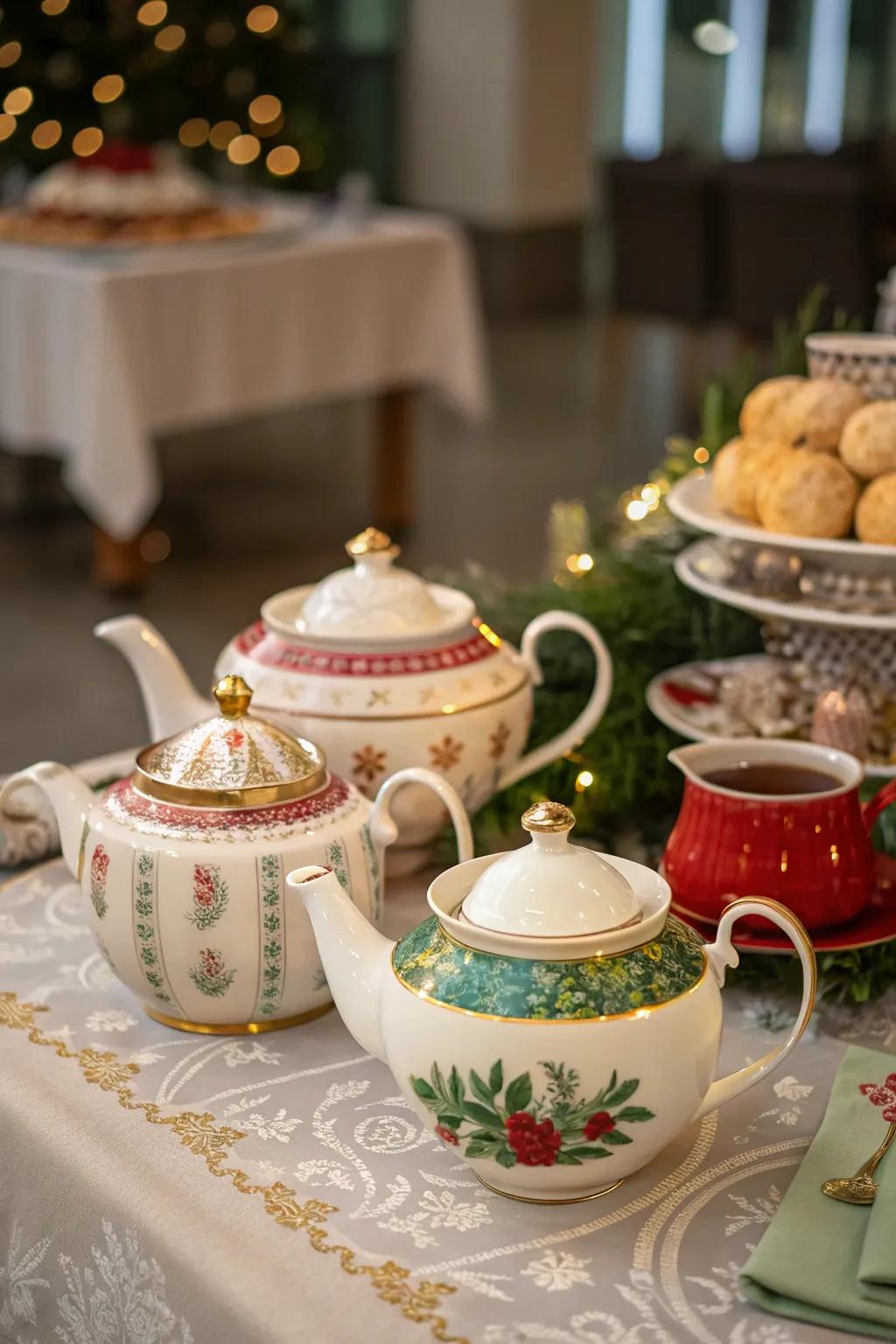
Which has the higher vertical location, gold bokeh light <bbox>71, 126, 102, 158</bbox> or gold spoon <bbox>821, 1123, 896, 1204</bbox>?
gold bokeh light <bbox>71, 126, 102, 158</bbox>

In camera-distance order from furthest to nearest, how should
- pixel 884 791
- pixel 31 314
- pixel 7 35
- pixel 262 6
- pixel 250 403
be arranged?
pixel 262 6 < pixel 7 35 < pixel 250 403 < pixel 31 314 < pixel 884 791

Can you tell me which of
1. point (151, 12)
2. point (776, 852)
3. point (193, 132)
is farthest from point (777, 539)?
point (193, 132)

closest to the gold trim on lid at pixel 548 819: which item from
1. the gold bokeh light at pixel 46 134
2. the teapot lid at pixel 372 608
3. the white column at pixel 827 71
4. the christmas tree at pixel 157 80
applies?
the teapot lid at pixel 372 608

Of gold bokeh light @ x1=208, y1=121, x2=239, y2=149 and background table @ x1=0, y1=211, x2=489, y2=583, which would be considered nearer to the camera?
background table @ x1=0, y1=211, x2=489, y2=583

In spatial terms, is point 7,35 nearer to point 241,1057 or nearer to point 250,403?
point 250,403

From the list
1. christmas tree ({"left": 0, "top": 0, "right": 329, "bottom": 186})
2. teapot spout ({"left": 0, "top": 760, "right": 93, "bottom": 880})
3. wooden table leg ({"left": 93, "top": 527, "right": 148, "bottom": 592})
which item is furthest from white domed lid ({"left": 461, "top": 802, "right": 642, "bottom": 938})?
christmas tree ({"left": 0, "top": 0, "right": 329, "bottom": 186})

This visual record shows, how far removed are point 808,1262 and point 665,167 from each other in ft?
17.3

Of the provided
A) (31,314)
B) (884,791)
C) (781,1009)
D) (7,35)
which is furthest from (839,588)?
(7,35)

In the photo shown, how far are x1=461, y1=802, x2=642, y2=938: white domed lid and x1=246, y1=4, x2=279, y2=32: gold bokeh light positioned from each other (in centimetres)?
572

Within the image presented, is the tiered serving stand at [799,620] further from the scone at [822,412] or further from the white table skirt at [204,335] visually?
the white table skirt at [204,335]

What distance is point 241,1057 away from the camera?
32.6 inches

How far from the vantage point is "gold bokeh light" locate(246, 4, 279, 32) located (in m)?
5.82

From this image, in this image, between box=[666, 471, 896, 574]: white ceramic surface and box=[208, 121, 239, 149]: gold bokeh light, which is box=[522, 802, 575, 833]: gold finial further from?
box=[208, 121, 239, 149]: gold bokeh light

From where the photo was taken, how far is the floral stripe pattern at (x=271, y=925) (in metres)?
0.80
